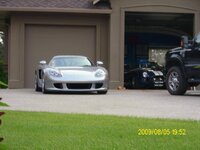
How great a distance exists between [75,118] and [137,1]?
11496 millimetres

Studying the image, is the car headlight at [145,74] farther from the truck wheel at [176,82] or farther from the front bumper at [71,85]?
the front bumper at [71,85]

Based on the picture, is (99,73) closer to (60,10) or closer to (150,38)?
(60,10)

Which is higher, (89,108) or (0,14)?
(0,14)

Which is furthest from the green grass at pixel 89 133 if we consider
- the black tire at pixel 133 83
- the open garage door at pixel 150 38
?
the open garage door at pixel 150 38

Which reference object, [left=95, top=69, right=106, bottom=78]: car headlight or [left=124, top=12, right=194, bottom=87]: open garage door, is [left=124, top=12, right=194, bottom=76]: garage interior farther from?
[left=95, top=69, right=106, bottom=78]: car headlight

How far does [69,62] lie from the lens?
15.0 metres

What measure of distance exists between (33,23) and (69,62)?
3905 mm

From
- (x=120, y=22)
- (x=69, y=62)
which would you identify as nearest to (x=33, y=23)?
(x=120, y=22)

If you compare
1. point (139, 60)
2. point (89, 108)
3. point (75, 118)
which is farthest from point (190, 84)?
point (139, 60)

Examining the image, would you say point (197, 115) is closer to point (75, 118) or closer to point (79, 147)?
point (75, 118)

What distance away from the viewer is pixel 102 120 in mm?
6875

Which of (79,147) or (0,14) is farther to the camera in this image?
(0,14)

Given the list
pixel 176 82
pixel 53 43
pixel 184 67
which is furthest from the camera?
pixel 53 43

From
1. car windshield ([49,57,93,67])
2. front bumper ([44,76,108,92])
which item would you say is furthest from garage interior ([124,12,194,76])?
front bumper ([44,76,108,92])
